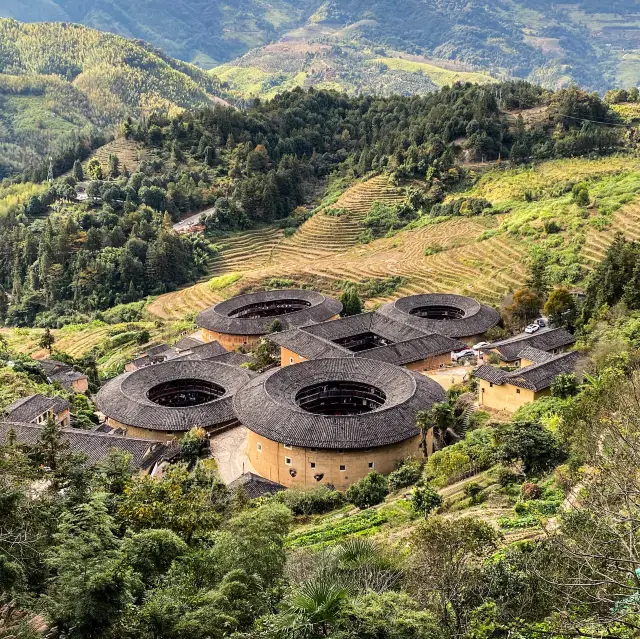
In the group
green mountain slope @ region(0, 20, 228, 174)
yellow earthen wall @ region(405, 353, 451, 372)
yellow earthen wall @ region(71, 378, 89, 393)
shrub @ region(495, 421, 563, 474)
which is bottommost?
yellow earthen wall @ region(71, 378, 89, 393)

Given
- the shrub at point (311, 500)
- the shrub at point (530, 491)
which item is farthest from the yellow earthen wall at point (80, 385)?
the shrub at point (530, 491)

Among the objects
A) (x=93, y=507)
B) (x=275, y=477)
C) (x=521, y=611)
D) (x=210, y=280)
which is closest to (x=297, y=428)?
(x=275, y=477)

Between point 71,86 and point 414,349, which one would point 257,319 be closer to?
point 414,349

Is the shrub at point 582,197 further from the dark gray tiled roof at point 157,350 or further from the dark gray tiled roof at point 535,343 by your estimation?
the dark gray tiled roof at point 157,350

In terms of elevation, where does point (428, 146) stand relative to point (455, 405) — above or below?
above

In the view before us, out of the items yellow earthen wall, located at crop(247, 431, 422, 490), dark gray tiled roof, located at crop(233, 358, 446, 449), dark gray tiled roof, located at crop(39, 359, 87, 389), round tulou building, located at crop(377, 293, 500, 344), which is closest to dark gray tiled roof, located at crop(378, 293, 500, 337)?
round tulou building, located at crop(377, 293, 500, 344)

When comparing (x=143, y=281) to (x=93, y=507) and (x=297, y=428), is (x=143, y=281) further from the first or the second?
(x=93, y=507)

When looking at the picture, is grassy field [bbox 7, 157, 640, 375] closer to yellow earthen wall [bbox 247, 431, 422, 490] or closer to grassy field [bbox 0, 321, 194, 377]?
grassy field [bbox 0, 321, 194, 377]
